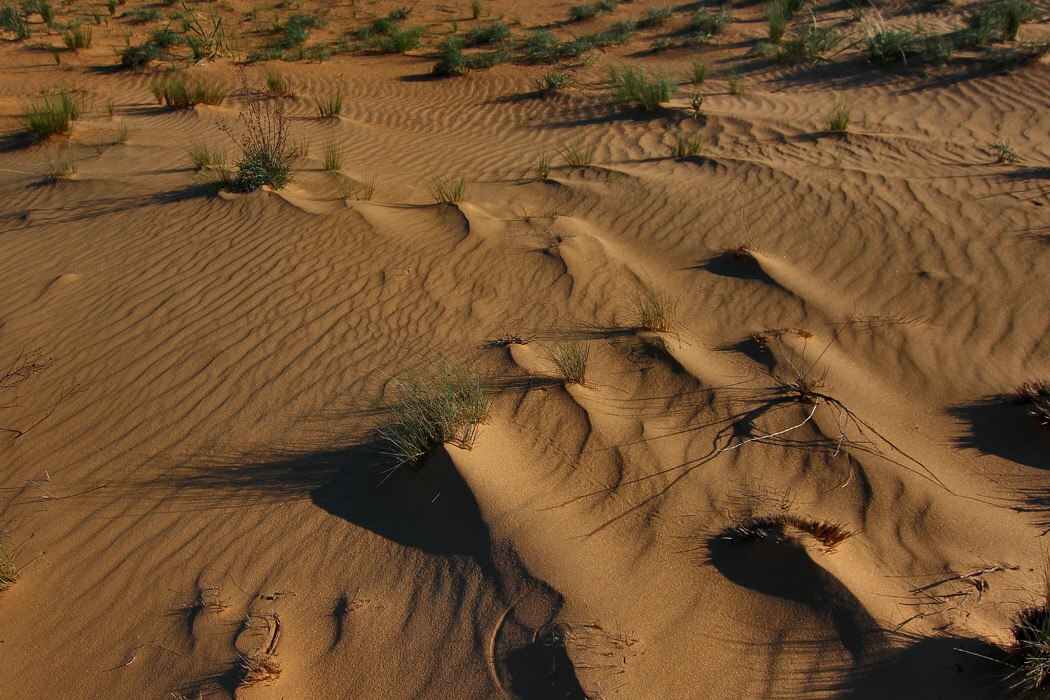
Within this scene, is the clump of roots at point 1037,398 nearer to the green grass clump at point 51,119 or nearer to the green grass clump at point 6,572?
the green grass clump at point 6,572

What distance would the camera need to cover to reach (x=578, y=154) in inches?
314

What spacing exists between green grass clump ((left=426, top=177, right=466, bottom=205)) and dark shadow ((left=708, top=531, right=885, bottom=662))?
4.53 metres

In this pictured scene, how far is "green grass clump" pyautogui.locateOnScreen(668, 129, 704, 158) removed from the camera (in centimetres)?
783

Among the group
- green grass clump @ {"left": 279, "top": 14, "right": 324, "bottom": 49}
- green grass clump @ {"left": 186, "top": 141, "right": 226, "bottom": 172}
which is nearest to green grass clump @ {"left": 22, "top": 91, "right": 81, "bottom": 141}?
green grass clump @ {"left": 186, "top": 141, "right": 226, "bottom": 172}

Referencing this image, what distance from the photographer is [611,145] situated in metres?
8.73

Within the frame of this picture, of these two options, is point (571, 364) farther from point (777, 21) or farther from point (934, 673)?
point (777, 21)

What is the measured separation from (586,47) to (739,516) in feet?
35.9

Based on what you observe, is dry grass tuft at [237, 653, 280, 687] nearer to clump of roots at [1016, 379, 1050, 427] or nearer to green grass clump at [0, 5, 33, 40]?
clump of roots at [1016, 379, 1050, 427]

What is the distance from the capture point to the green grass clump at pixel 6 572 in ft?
11.8

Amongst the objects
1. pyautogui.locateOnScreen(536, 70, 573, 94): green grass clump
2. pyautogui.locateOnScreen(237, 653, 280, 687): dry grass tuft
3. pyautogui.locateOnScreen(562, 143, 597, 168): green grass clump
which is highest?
pyautogui.locateOnScreen(536, 70, 573, 94): green grass clump

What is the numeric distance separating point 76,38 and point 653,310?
14551 mm

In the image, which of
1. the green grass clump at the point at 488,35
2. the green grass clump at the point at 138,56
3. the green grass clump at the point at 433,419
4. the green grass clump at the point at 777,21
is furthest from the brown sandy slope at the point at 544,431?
the green grass clump at the point at 488,35

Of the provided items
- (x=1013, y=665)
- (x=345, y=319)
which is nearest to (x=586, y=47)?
(x=345, y=319)

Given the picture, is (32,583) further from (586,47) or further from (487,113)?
(586,47)
